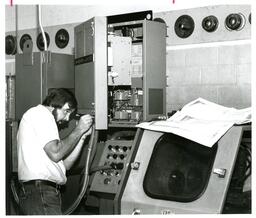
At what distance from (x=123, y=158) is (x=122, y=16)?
3.91ft

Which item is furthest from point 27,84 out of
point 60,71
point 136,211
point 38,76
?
point 136,211

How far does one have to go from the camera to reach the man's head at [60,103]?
2910 millimetres

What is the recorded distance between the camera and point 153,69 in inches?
123

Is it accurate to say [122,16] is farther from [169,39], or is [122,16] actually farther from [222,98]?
[222,98]

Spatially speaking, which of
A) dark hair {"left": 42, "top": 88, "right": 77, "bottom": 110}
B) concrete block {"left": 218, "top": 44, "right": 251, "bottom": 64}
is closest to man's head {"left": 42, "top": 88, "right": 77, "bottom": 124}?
dark hair {"left": 42, "top": 88, "right": 77, "bottom": 110}

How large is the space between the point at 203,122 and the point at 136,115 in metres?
0.92

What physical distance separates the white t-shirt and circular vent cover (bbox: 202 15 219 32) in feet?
5.17

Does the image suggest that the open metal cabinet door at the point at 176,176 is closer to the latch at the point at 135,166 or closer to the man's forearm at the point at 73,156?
the latch at the point at 135,166

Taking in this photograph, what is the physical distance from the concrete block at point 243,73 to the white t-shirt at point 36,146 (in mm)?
1546

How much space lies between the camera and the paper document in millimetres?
2047

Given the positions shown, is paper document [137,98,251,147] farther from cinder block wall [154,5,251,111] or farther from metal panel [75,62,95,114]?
cinder block wall [154,5,251,111]

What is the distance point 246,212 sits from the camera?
2.09 meters

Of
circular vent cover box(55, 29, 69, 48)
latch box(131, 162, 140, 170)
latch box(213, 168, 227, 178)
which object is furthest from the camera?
circular vent cover box(55, 29, 69, 48)

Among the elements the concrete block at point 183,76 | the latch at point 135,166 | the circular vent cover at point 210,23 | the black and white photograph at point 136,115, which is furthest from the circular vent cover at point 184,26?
the latch at point 135,166
